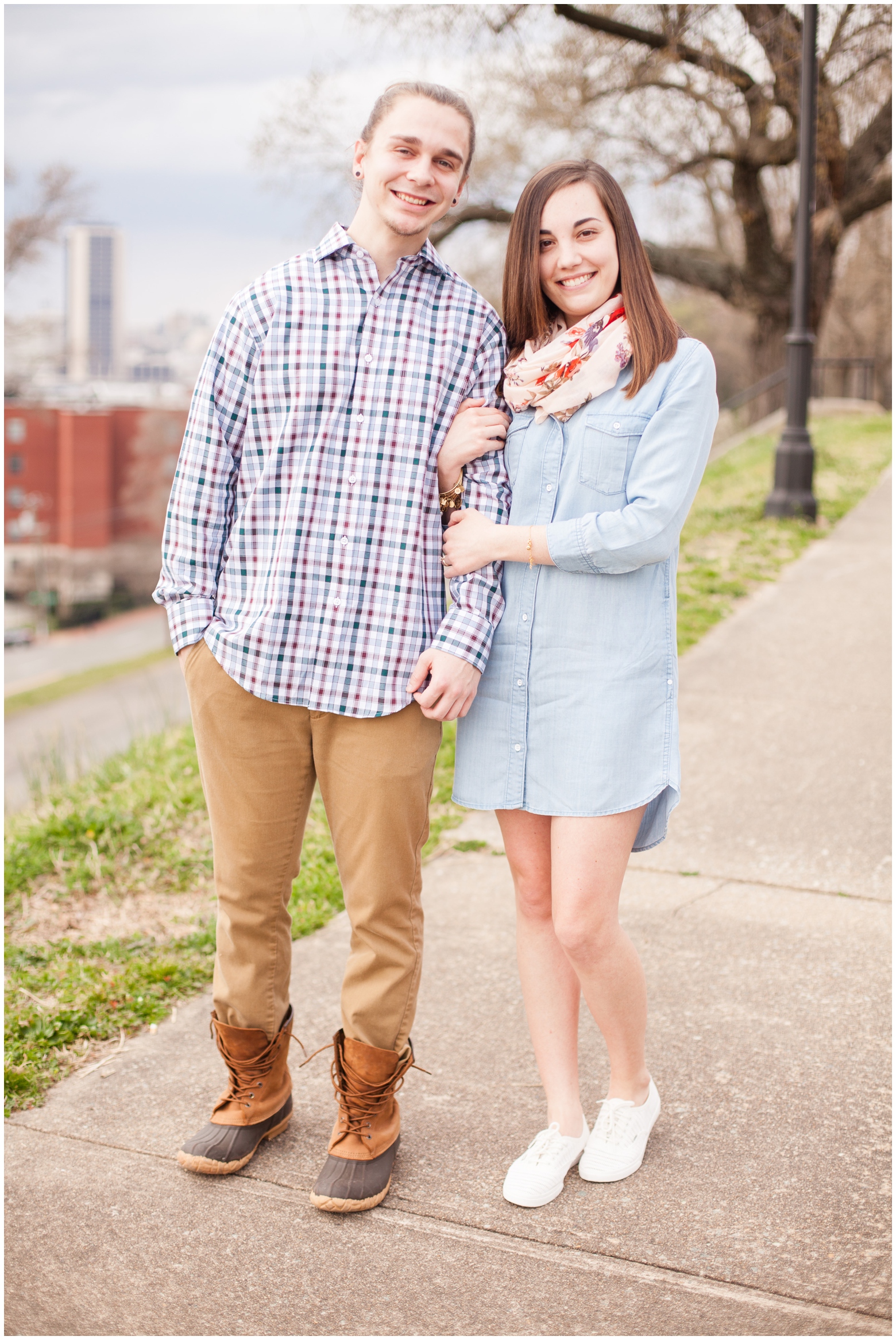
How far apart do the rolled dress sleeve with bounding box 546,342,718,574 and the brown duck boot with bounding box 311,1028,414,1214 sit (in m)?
1.12

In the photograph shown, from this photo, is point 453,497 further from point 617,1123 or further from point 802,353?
point 802,353

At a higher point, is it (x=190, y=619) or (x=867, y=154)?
(x=867, y=154)

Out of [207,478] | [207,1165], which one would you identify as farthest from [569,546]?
[207,1165]

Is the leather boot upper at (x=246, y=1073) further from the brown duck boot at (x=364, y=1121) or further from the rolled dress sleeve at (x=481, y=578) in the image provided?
the rolled dress sleeve at (x=481, y=578)

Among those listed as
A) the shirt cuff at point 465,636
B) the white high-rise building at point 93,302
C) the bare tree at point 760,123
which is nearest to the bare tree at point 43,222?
the white high-rise building at point 93,302

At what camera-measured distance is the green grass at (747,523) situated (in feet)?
25.5

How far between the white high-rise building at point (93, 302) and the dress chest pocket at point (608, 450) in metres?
31.3

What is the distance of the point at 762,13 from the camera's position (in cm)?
1155

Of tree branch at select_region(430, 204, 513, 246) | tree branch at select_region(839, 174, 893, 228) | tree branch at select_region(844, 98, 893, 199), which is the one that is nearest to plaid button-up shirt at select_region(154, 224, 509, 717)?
tree branch at select_region(844, 98, 893, 199)

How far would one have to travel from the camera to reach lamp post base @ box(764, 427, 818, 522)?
31.2ft

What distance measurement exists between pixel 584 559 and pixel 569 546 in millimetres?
38

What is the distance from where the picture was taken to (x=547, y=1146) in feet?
8.38

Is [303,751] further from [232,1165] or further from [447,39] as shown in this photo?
[447,39]

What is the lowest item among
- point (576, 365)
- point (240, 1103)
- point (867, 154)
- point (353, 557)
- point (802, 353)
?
point (240, 1103)
